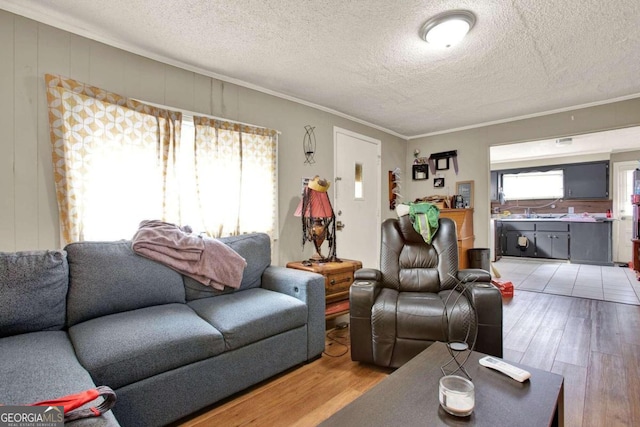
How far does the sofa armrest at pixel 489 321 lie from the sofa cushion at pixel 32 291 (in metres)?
2.47

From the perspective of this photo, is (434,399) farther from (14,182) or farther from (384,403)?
(14,182)

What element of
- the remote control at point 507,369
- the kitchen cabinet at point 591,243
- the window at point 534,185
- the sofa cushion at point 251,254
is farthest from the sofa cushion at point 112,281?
the window at point 534,185

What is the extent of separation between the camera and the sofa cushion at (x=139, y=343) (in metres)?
1.39

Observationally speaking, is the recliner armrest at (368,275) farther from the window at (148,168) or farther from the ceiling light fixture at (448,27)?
the ceiling light fixture at (448,27)

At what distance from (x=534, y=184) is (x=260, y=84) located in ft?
23.8

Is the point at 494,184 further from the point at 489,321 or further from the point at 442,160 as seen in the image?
the point at 489,321

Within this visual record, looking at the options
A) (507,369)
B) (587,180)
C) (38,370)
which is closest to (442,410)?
(507,369)

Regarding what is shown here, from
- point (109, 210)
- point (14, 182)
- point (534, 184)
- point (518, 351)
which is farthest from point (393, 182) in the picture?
point (534, 184)

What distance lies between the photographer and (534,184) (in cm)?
742

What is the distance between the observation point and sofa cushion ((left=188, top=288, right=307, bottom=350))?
1.83 m

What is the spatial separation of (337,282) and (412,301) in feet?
2.98

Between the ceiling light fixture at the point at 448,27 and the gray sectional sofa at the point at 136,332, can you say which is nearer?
the gray sectional sofa at the point at 136,332

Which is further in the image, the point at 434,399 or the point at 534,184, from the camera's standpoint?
the point at 534,184

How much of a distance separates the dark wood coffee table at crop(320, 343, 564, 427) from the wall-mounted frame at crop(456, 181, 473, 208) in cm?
353
